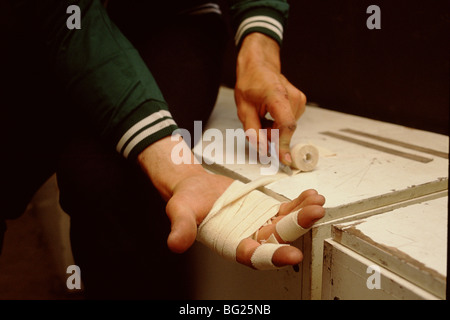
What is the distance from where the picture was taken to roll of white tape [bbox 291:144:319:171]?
674mm

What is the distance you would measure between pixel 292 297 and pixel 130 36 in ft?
2.13

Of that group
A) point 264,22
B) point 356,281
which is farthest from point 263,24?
point 356,281

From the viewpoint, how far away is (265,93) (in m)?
0.72

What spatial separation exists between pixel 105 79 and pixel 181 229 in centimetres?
31

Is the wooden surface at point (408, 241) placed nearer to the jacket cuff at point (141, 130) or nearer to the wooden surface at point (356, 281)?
the wooden surface at point (356, 281)

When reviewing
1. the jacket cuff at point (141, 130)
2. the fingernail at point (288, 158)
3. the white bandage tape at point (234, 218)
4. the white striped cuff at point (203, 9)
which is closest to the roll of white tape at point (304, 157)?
the fingernail at point (288, 158)

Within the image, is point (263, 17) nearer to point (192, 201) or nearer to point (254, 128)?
point (254, 128)

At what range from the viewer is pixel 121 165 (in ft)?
2.11

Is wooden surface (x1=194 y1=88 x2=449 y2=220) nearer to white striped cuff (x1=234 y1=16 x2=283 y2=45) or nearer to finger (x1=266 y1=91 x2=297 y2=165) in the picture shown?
finger (x1=266 y1=91 x2=297 y2=165)

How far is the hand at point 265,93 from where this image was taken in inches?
27.2

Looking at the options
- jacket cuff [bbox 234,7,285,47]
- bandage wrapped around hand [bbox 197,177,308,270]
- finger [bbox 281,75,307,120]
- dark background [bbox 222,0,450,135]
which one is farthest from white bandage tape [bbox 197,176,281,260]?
dark background [bbox 222,0,450,135]

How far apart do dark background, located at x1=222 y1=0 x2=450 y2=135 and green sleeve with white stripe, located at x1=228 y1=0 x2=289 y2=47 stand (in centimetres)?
29

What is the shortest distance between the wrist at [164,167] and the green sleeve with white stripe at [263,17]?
341 mm
